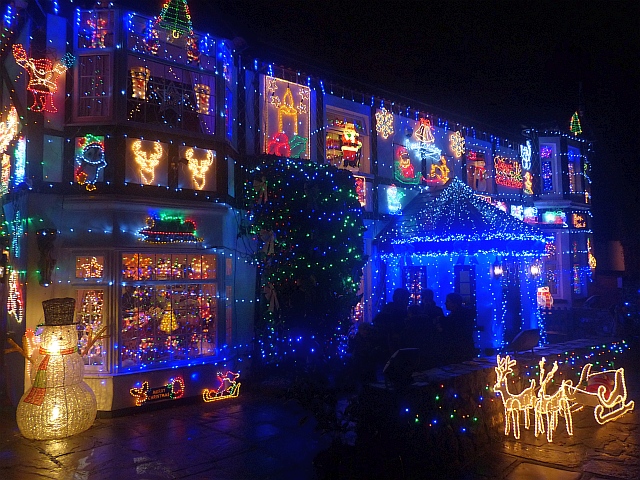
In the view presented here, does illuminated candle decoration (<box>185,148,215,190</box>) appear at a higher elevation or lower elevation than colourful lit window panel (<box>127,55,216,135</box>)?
lower

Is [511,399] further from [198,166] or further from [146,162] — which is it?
[146,162]

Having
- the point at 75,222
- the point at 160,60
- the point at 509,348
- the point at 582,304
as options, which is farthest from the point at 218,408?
the point at 582,304

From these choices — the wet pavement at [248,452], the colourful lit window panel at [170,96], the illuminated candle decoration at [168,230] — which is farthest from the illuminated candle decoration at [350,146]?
the wet pavement at [248,452]

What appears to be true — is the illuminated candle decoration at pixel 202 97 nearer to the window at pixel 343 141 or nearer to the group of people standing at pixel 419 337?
the window at pixel 343 141

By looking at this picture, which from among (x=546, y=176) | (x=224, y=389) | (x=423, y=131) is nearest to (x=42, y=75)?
(x=224, y=389)

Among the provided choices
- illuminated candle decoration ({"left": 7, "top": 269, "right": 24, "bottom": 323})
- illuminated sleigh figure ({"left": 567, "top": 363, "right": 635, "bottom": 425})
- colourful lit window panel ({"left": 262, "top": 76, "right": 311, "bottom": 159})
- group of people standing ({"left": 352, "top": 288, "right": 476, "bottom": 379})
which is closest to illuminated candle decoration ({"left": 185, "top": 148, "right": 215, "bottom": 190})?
colourful lit window panel ({"left": 262, "top": 76, "right": 311, "bottom": 159})

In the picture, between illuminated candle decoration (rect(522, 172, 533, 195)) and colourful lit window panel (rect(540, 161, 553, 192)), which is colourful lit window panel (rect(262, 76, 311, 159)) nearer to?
illuminated candle decoration (rect(522, 172, 533, 195))

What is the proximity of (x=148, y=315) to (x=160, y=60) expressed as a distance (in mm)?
5043

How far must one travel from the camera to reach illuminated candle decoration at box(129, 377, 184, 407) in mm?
8758

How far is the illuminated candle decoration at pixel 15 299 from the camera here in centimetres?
903

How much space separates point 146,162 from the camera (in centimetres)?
925

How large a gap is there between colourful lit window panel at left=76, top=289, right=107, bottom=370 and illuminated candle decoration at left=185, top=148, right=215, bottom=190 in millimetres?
2792

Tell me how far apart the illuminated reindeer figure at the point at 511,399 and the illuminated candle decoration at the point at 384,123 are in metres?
8.76

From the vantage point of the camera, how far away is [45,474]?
6008 mm
